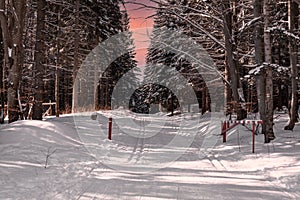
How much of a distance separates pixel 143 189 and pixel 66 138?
19.6ft

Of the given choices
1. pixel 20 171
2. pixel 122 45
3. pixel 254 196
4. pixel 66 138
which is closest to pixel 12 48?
pixel 66 138

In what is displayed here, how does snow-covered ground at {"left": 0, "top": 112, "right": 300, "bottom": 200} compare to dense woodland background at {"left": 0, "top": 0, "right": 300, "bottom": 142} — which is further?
dense woodland background at {"left": 0, "top": 0, "right": 300, "bottom": 142}

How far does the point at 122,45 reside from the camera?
4181 cm

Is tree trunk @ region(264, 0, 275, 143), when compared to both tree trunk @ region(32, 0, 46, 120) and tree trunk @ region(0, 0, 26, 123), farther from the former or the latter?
tree trunk @ region(32, 0, 46, 120)

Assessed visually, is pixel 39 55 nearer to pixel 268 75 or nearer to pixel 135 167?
pixel 135 167

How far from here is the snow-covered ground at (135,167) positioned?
6.30 metres

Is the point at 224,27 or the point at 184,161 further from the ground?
the point at 224,27

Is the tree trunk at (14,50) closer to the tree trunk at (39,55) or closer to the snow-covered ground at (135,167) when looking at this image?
the snow-covered ground at (135,167)

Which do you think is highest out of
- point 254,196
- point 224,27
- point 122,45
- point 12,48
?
point 122,45

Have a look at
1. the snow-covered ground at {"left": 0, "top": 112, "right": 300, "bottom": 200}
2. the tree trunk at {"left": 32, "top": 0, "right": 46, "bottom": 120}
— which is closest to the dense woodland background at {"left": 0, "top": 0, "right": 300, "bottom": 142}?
the tree trunk at {"left": 32, "top": 0, "right": 46, "bottom": 120}

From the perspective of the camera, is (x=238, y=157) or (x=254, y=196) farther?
(x=238, y=157)

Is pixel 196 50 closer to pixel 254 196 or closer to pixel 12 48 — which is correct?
pixel 12 48

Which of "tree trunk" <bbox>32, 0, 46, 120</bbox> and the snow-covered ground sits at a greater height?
"tree trunk" <bbox>32, 0, 46, 120</bbox>

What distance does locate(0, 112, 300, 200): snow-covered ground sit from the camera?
630 centimetres
